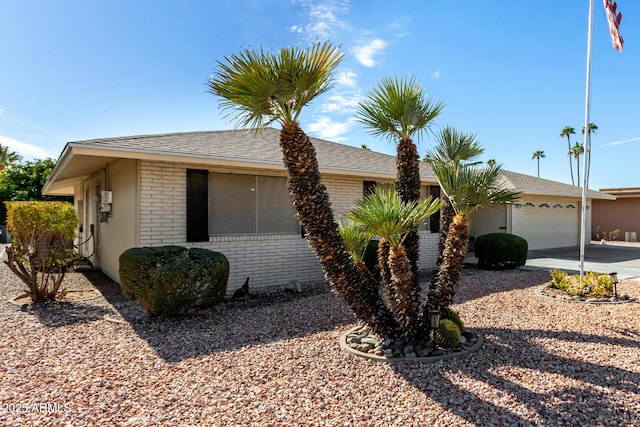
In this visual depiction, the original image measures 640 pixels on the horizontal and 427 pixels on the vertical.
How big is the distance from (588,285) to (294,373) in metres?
6.94

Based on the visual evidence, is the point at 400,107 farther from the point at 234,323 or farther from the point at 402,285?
the point at 234,323

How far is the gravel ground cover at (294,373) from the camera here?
10.5ft

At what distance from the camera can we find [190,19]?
30.8 ft

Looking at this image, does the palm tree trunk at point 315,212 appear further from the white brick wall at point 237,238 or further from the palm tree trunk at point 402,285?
the white brick wall at point 237,238

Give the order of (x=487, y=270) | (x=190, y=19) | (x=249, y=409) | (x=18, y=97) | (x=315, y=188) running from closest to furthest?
(x=249, y=409) < (x=315, y=188) < (x=190, y=19) < (x=487, y=270) < (x=18, y=97)

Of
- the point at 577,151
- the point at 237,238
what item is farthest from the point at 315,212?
the point at 577,151

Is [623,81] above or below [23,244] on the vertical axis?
above

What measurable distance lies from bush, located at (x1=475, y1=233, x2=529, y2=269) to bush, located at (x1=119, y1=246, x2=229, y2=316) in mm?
8478

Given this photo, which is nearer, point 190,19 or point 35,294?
point 35,294

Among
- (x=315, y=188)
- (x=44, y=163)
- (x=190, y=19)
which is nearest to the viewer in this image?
(x=315, y=188)

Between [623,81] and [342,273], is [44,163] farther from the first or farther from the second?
[623,81]

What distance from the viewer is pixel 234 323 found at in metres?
6.04

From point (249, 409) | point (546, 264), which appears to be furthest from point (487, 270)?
point (249, 409)

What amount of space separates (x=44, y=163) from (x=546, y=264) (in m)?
30.4
